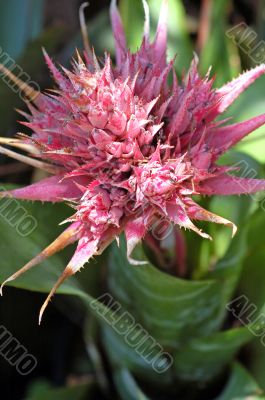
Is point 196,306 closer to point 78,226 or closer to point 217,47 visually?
point 78,226

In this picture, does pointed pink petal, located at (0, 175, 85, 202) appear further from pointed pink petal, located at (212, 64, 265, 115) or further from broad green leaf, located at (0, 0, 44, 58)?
broad green leaf, located at (0, 0, 44, 58)

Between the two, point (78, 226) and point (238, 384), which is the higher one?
point (78, 226)

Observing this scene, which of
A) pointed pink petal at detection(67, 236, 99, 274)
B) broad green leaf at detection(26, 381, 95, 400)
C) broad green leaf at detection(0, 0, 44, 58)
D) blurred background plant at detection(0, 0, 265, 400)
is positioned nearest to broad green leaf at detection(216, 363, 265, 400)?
blurred background plant at detection(0, 0, 265, 400)

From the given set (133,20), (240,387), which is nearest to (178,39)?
(133,20)

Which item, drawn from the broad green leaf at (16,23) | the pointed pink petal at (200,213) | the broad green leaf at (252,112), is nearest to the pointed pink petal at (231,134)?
the pointed pink petal at (200,213)

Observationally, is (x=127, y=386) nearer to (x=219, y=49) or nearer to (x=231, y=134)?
(x=231, y=134)

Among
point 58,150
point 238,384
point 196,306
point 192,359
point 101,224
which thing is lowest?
point 238,384

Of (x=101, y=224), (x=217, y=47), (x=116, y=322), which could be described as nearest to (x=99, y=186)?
(x=101, y=224)
